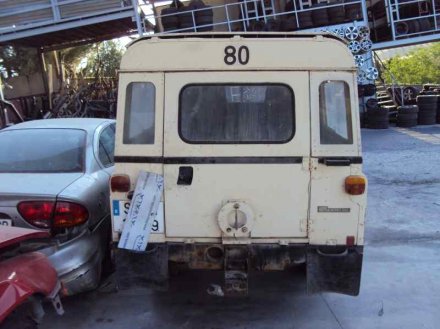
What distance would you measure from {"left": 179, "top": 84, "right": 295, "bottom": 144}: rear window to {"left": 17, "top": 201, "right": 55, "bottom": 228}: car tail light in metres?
1.15

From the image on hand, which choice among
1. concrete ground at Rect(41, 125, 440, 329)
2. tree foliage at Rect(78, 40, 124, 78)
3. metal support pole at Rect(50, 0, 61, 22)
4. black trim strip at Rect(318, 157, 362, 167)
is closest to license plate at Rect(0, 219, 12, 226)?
concrete ground at Rect(41, 125, 440, 329)

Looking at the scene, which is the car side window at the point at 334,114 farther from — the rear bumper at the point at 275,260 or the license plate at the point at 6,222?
the license plate at the point at 6,222

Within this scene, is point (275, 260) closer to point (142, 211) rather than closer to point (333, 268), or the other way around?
→ point (333, 268)

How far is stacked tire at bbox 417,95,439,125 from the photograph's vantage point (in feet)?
54.6

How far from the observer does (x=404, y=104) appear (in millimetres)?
18344

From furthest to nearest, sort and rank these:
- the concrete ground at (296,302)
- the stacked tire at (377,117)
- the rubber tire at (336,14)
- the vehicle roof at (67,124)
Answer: the rubber tire at (336,14), the stacked tire at (377,117), the vehicle roof at (67,124), the concrete ground at (296,302)

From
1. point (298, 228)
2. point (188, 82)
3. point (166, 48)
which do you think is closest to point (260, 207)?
point (298, 228)

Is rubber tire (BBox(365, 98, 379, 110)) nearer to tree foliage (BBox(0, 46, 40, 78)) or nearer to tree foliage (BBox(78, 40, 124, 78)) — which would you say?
tree foliage (BBox(0, 46, 40, 78))

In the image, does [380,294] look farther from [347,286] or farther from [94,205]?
[94,205]

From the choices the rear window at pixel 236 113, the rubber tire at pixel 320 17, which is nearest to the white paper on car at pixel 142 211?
the rear window at pixel 236 113

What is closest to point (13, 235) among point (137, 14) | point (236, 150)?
point (236, 150)

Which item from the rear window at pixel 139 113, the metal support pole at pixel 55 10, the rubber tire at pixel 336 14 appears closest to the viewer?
the rear window at pixel 139 113

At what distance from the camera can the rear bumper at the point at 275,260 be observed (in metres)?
3.90

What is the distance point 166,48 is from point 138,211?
1184 mm
